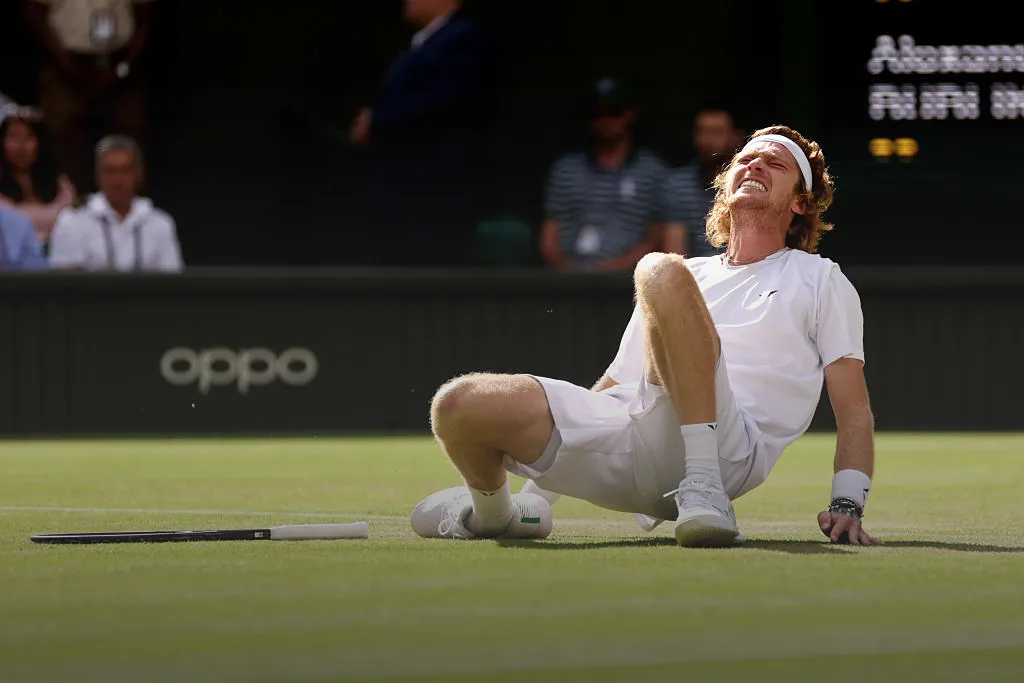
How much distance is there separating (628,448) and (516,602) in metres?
1.28

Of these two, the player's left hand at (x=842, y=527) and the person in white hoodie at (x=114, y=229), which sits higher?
the person in white hoodie at (x=114, y=229)

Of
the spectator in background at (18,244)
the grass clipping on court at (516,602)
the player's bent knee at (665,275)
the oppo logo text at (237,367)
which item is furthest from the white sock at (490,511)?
the spectator in background at (18,244)

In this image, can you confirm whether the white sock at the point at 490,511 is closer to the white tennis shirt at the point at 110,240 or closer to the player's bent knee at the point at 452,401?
the player's bent knee at the point at 452,401

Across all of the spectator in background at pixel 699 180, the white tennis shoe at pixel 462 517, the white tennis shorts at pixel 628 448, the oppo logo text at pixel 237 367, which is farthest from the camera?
the spectator in background at pixel 699 180

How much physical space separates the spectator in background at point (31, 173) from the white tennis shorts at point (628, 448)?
341 inches

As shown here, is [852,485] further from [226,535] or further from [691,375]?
[226,535]

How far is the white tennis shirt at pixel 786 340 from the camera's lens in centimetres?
516

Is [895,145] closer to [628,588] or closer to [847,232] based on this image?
[847,232]

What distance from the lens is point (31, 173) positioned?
1320 centimetres

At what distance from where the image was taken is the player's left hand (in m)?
5.10

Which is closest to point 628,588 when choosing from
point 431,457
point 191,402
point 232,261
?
point 431,457

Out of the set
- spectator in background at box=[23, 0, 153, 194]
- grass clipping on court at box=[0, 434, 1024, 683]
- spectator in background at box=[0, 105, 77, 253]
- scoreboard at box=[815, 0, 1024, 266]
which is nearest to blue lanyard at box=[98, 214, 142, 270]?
spectator in background at box=[0, 105, 77, 253]

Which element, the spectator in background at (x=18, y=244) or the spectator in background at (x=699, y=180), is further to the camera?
the spectator in background at (x=699, y=180)

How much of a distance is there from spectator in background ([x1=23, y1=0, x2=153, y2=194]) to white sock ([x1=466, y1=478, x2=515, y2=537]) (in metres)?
8.66
